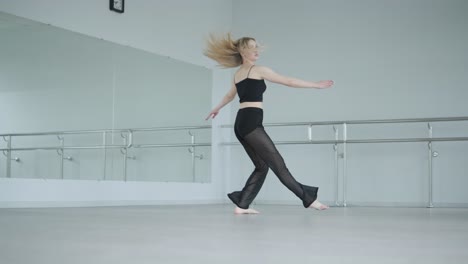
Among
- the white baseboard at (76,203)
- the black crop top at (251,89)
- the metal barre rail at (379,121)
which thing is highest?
the black crop top at (251,89)

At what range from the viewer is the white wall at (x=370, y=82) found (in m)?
6.82

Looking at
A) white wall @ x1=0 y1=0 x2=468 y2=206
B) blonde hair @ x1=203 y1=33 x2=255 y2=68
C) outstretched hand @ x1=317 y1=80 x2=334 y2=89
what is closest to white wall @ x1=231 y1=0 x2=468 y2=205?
white wall @ x1=0 y1=0 x2=468 y2=206

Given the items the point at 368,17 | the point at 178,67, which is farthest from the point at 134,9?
the point at 368,17

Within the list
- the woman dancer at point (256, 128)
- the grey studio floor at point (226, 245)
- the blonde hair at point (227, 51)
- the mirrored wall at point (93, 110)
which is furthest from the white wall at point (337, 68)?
the grey studio floor at point (226, 245)

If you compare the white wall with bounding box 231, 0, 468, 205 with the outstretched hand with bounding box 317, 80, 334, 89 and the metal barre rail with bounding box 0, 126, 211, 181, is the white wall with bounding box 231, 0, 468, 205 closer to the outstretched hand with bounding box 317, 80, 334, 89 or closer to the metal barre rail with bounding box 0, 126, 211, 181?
the metal barre rail with bounding box 0, 126, 211, 181

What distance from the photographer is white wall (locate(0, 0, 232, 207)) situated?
5223 millimetres

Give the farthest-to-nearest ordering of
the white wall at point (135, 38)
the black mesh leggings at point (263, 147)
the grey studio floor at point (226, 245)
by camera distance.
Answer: the white wall at point (135, 38) → the black mesh leggings at point (263, 147) → the grey studio floor at point (226, 245)

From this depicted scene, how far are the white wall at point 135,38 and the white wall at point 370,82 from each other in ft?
1.90

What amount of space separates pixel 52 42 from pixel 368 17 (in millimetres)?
3450

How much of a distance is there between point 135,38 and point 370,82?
2501 millimetres

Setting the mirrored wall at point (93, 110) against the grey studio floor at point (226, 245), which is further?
Result: the mirrored wall at point (93, 110)

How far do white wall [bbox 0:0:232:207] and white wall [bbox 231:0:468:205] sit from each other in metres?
0.58

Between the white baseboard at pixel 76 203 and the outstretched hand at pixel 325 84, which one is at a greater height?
the outstretched hand at pixel 325 84

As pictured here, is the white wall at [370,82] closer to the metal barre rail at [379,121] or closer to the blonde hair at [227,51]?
the metal barre rail at [379,121]
